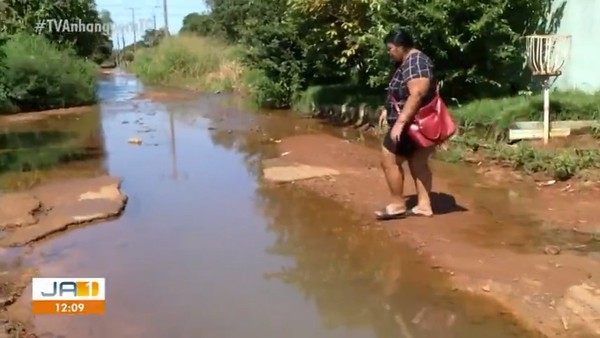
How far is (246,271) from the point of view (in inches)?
209

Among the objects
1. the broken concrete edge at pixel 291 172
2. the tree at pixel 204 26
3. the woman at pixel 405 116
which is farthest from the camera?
the tree at pixel 204 26

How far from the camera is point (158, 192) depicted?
8.16 meters

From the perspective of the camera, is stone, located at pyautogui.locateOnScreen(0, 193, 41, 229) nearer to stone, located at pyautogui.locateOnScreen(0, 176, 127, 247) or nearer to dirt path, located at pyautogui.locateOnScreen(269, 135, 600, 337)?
stone, located at pyautogui.locateOnScreen(0, 176, 127, 247)

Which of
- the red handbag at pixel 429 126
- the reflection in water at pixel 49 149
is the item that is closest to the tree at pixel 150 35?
the reflection in water at pixel 49 149

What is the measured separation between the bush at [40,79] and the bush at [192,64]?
6.58m

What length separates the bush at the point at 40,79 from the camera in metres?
17.8

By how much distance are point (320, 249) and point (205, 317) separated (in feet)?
A: 5.43

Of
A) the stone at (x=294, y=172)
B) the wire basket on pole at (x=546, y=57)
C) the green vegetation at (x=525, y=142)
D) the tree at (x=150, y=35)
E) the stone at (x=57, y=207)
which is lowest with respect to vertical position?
the stone at (x=57, y=207)

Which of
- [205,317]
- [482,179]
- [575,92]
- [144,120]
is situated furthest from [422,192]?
[144,120]

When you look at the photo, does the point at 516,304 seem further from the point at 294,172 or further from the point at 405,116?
the point at 294,172

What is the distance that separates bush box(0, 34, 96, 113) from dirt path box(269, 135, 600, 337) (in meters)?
11.5

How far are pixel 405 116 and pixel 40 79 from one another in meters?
14.6

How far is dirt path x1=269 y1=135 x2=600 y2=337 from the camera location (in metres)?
4.34

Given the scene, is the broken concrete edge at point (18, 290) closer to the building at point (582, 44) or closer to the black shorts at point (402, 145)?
the black shorts at point (402, 145)
